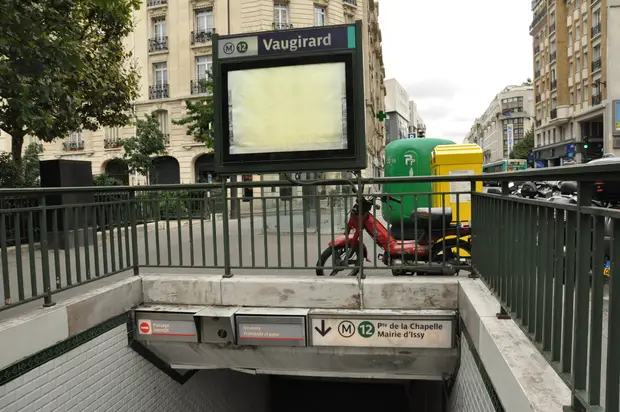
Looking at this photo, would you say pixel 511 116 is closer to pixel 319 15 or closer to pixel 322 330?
pixel 319 15

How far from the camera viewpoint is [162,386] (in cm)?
561

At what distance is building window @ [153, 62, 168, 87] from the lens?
30266 millimetres

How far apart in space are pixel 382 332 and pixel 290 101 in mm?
2642

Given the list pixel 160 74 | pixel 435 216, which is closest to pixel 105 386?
pixel 435 216

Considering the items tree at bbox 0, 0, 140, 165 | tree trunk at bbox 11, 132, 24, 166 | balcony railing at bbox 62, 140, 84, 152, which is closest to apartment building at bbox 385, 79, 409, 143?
balcony railing at bbox 62, 140, 84, 152

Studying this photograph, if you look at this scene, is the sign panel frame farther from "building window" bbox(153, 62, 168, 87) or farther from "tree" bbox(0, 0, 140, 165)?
"building window" bbox(153, 62, 168, 87)

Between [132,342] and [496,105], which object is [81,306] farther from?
[496,105]

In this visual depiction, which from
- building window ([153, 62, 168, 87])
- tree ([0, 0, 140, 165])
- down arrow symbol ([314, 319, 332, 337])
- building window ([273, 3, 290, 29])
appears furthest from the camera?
building window ([153, 62, 168, 87])

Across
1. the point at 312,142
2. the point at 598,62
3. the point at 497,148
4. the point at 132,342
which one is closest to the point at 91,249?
the point at 132,342

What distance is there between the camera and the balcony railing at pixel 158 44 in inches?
1179

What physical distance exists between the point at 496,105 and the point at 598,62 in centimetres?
8251

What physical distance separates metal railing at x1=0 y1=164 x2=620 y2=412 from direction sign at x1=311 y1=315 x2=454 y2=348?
0.59 m

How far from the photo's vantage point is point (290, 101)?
16.1 ft

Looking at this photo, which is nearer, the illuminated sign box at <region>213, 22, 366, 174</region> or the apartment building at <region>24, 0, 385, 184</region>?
the illuminated sign box at <region>213, 22, 366, 174</region>
